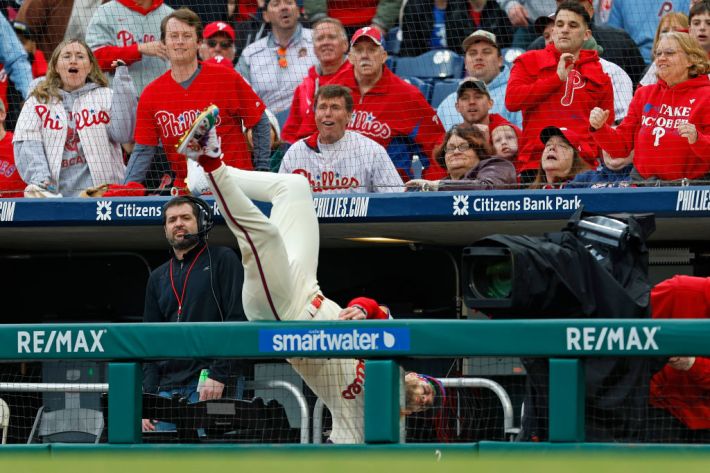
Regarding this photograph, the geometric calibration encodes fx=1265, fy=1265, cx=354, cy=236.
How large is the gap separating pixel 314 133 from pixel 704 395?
395 centimetres

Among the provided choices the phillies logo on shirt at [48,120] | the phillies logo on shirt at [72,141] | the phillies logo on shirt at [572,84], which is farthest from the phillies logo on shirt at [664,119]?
the phillies logo on shirt at [48,120]

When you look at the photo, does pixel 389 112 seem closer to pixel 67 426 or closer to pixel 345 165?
pixel 345 165

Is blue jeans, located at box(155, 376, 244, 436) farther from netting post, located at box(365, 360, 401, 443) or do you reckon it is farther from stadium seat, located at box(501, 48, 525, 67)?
stadium seat, located at box(501, 48, 525, 67)

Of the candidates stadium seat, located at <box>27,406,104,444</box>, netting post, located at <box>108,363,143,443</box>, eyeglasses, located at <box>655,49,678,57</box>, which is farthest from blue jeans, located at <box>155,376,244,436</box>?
eyeglasses, located at <box>655,49,678,57</box>

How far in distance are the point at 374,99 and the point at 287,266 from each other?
3.16 meters

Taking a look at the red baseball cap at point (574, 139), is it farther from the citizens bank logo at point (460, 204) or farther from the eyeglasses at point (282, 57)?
the eyeglasses at point (282, 57)

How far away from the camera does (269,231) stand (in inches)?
220

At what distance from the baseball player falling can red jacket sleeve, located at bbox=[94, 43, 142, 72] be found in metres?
3.30

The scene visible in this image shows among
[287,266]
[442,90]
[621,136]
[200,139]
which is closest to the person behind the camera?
[200,139]

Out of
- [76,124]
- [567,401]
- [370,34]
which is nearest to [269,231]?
[567,401]

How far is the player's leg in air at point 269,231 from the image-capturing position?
5.43 m

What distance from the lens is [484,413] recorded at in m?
5.83

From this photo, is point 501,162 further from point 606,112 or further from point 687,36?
point 687,36

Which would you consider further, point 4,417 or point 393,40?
point 393,40
